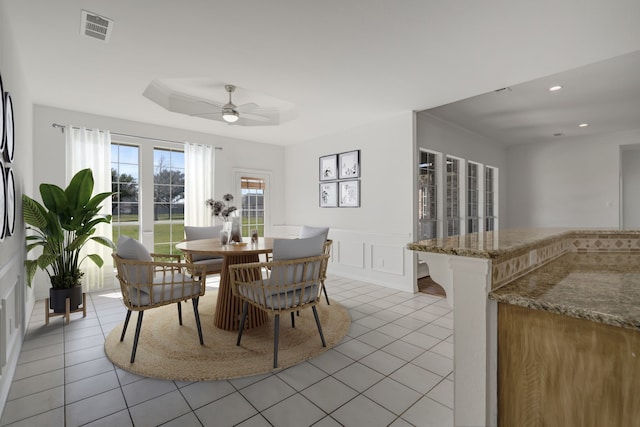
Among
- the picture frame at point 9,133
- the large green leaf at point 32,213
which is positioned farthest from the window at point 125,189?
the picture frame at point 9,133

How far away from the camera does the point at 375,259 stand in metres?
4.65

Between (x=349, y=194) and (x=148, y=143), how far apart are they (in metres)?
3.38

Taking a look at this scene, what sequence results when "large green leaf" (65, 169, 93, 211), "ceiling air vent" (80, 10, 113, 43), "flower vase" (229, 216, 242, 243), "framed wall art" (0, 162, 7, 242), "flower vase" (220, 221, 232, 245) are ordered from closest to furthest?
"framed wall art" (0, 162, 7, 242), "ceiling air vent" (80, 10, 113, 43), "large green leaf" (65, 169, 93, 211), "flower vase" (220, 221, 232, 245), "flower vase" (229, 216, 242, 243)

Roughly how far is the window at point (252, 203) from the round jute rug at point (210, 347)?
2863 mm

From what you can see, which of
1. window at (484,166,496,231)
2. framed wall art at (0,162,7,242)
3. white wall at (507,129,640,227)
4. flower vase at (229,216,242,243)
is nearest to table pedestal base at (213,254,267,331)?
flower vase at (229,216,242,243)

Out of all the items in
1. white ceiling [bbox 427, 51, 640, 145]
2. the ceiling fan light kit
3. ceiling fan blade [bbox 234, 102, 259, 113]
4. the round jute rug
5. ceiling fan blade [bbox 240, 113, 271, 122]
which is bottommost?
the round jute rug

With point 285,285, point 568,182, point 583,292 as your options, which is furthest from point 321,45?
point 568,182

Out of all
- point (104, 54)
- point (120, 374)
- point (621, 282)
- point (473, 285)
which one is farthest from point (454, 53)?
point (120, 374)

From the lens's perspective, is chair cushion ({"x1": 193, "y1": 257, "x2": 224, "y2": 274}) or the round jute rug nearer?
the round jute rug

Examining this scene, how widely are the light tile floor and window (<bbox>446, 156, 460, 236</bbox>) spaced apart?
10.2 ft

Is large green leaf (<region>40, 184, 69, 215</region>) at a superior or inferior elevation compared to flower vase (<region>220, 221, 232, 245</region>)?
superior

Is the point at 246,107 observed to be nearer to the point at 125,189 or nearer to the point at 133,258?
the point at 133,258

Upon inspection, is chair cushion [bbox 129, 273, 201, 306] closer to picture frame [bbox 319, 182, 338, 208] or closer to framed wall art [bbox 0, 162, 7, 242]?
framed wall art [bbox 0, 162, 7, 242]

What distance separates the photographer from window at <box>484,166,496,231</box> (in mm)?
6594
